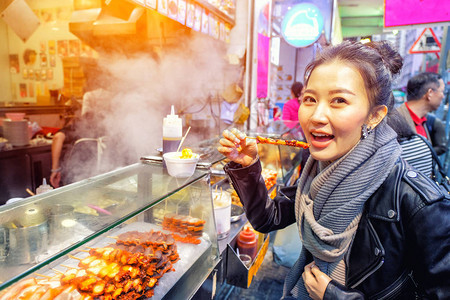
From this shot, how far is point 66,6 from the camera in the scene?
9656 mm

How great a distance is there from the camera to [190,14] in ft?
14.1

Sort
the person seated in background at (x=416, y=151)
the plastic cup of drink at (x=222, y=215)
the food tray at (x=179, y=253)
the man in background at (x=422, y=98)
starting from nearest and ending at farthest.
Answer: the food tray at (x=179, y=253), the plastic cup of drink at (x=222, y=215), the person seated in background at (x=416, y=151), the man in background at (x=422, y=98)

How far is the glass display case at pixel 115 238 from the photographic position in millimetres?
1176

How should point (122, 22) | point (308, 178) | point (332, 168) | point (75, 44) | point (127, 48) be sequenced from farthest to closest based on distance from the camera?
point (75, 44) → point (127, 48) → point (122, 22) → point (308, 178) → point (332, 168)

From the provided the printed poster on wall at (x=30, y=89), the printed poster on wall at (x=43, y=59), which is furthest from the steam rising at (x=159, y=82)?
the printed poster on wall at (x=30, y=89)

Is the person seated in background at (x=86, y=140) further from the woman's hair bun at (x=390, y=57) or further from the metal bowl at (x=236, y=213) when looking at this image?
the woman's hair bun at (x=390, y=57)

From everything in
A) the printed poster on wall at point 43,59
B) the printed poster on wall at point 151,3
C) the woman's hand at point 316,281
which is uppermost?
the printed poster on wall at point 43,59

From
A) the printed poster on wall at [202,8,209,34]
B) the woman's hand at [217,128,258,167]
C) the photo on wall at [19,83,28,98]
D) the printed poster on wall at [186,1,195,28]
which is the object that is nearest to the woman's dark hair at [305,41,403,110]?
→ the woman's hand at [217,128,258,167]

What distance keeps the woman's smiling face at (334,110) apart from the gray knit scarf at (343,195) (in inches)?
2.9

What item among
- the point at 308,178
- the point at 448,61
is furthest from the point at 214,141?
the point at 448,61

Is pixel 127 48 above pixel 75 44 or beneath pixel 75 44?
beneath

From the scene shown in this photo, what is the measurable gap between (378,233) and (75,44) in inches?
418

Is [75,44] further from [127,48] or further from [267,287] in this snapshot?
[267,287]

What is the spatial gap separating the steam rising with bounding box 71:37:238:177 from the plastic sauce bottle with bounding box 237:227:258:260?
307 centimetres
